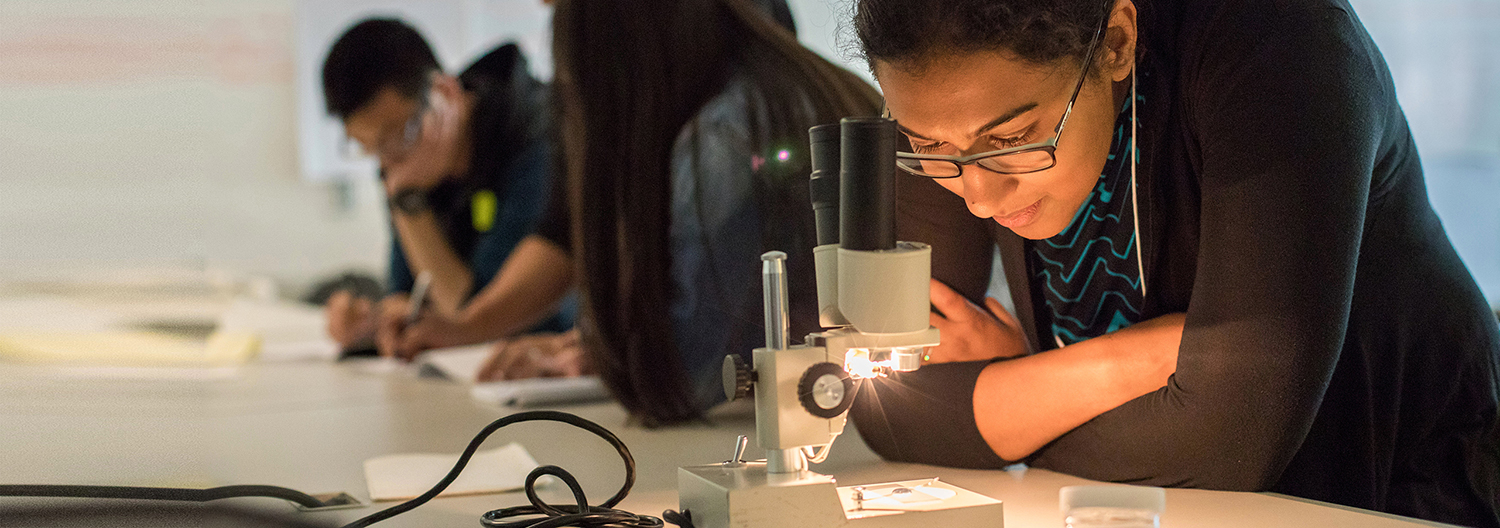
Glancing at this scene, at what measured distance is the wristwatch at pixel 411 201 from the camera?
2484 mm

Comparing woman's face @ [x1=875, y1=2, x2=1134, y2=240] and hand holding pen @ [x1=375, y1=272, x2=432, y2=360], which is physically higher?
woman's face @ [x1=875, y1=2, x2=1134, y2=240]

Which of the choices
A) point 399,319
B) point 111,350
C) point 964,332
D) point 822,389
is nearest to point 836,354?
point 822,389

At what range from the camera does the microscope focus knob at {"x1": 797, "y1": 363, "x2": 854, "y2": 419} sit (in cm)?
71

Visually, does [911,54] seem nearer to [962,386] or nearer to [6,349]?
[962,386]

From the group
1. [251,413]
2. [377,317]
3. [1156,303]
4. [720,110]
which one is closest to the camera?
[1156,303]

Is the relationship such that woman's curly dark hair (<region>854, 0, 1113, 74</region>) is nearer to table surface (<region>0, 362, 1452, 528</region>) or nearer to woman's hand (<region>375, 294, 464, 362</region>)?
table surface (<region>0, 362, 1452, 528</region>)

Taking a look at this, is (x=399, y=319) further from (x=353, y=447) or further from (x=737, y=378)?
(x=737, y=378)

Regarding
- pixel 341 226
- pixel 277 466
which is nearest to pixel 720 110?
pixel 277 466

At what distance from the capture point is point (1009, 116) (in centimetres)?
82

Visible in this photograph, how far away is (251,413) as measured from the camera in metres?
1.57

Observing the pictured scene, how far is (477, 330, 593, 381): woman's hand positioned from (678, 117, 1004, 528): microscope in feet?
3.61

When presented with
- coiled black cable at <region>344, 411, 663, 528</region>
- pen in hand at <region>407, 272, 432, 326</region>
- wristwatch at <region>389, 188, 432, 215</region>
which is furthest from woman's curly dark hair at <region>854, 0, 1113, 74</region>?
wristwatch at <region>389, 188, 432, 215</region>

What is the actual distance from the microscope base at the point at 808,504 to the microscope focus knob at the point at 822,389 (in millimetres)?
50

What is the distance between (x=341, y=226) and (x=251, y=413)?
2828 mm
